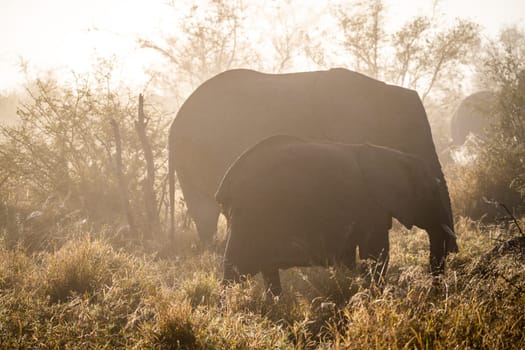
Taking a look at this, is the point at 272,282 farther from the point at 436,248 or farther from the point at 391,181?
the point at 436,248

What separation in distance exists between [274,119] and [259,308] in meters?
3.34

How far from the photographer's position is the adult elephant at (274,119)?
20.3ft

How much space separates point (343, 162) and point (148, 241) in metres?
4.63

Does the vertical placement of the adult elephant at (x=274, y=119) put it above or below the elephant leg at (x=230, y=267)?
above

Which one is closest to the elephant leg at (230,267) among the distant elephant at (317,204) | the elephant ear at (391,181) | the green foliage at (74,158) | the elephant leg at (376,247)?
the distant elephant at (317,204)

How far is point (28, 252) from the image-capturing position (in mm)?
6430

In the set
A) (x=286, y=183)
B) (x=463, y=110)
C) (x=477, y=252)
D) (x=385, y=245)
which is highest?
(x=463, y=110)

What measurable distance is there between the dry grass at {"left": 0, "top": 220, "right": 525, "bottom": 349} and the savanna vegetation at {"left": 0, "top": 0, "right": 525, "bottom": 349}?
2 centimetres

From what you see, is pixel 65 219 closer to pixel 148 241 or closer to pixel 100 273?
pixel 148 241

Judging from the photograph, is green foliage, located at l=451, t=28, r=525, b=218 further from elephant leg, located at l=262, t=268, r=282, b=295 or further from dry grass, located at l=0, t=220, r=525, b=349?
elephant leg, located at l=262, t=268, r=282, b=295

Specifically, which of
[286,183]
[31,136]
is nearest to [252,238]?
[286,183]

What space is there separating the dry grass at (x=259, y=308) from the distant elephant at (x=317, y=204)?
0.27 meters

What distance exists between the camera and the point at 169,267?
5.96 m

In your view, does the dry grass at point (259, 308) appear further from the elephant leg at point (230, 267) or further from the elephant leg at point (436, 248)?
the elephant leg at point (436, 248)
